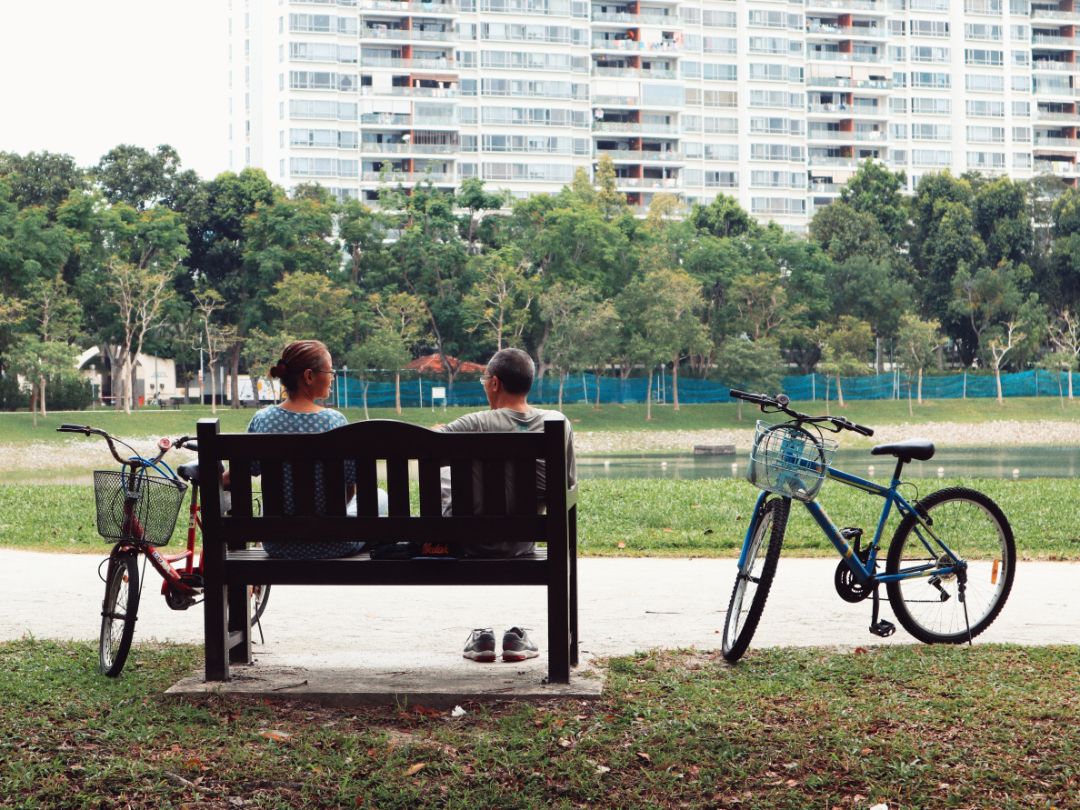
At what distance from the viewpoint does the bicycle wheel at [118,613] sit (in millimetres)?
5914

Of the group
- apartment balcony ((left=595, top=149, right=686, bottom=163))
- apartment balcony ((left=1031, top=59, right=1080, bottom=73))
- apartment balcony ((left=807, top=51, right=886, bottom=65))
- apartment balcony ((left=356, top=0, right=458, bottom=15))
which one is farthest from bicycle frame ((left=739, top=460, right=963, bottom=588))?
apartment balcony ((left=1031, top=59, right=1080, bottom=73))

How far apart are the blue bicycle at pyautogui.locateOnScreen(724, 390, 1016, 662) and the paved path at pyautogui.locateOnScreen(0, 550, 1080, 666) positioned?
0.76 feet

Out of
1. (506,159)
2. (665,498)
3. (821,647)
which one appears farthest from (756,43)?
(821,647)

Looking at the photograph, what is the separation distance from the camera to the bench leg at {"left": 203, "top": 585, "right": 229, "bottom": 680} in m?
5.54

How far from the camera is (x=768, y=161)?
104125 millimetres

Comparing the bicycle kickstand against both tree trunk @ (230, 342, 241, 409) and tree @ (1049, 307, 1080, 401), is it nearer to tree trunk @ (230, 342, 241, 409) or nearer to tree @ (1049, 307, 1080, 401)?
tree trunk @ (230, 342, 241, 409)

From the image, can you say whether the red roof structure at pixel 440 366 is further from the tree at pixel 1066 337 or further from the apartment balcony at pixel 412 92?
the apartment balcony at pixel 412 92

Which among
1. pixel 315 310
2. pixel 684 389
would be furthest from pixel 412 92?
pixel 315 310

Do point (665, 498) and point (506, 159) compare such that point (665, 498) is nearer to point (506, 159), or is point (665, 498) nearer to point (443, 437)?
point (443, 437)

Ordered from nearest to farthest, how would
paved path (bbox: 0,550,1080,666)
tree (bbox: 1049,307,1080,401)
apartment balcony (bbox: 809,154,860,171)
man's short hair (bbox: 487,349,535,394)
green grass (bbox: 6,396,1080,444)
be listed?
man's short hair (bbox: 487,349,535,394), paved path (bbox: 0,550,1080,666), green grass (bbox: 6,396,1080,444), tree (bbox: 1049,307,1080,401), apartment balcony (bbox: 809,154,860,171)

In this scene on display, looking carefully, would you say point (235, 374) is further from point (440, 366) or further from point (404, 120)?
Answer: point (404, 120)

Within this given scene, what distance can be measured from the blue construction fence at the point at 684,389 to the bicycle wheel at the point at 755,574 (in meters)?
56.8

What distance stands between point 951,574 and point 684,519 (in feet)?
24.4

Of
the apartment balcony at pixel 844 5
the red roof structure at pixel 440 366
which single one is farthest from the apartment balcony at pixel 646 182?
the red roof structure at pixel 440 366
